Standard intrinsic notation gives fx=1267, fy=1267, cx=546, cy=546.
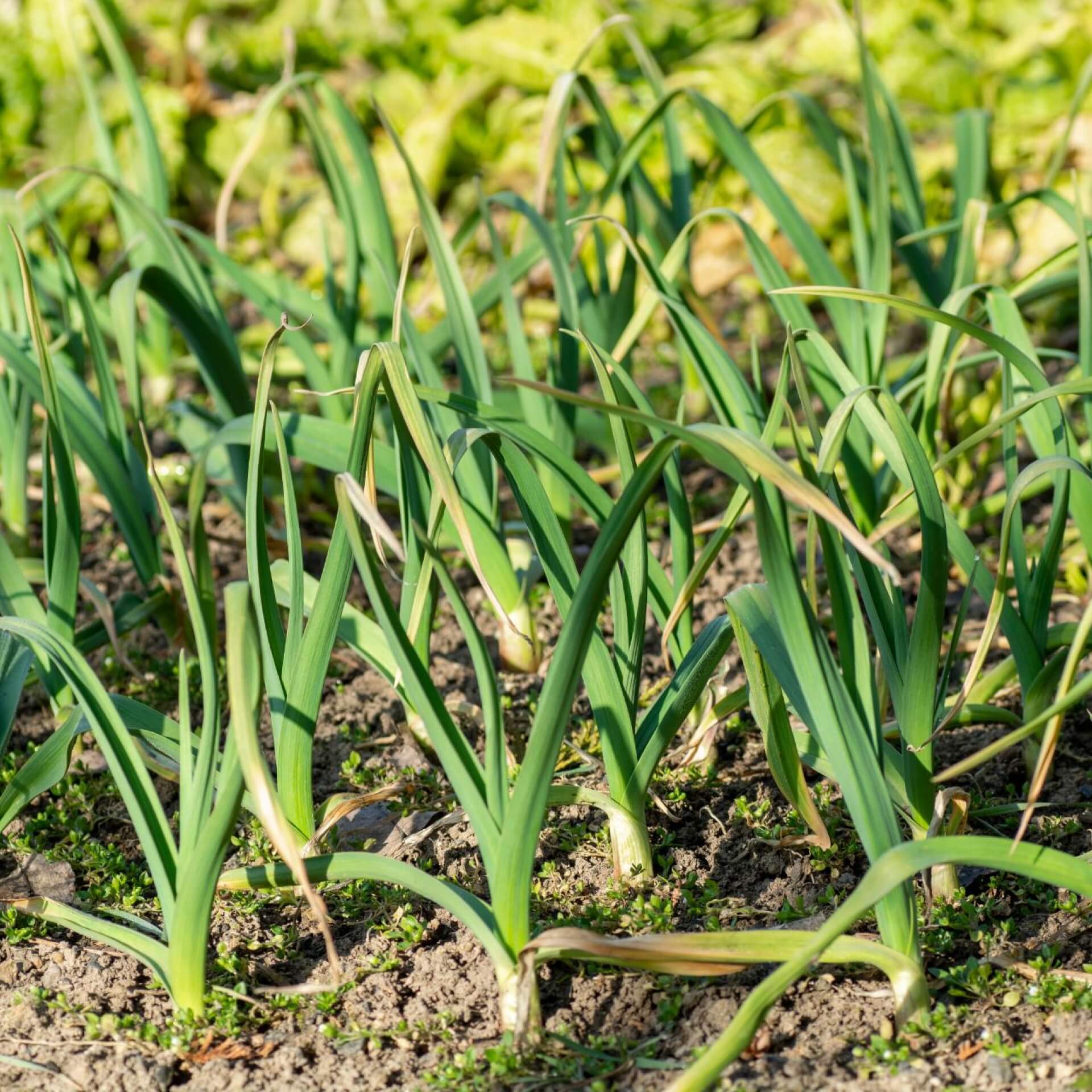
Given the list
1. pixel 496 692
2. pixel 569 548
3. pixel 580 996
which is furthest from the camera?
pixel 569 548

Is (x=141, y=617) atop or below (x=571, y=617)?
below

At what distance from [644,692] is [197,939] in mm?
845

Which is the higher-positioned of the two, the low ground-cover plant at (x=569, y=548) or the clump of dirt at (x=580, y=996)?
the low ground-cover plant at (x=569, y=548)

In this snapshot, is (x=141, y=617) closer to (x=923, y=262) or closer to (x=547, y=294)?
(x=923, y=262)

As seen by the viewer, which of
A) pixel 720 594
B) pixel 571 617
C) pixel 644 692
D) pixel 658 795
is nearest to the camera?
pixel 571 617

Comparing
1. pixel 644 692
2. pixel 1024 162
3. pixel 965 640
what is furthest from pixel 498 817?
pixel 1024 162

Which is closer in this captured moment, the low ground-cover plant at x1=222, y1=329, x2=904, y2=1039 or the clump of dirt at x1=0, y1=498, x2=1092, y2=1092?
the low ground-cover plant at x1=222, y1=329, x2=904, y2=1039

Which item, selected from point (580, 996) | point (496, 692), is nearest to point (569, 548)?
point (496, 692)

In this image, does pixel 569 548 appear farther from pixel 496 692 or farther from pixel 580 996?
pixel 580 996

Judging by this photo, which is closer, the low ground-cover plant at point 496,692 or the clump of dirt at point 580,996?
the low ground-cover plant at point 496,692

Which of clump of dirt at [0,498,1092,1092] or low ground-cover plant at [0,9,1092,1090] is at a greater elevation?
low ground-cover plant at [0,9,1092,1090]

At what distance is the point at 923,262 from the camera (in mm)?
2361

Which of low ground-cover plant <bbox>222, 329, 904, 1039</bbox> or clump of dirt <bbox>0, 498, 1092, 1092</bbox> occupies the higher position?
low ground-cover plant <bbox>222, 329, 904, 1039</bbox>

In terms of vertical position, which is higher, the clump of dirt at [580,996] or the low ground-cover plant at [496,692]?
the low ground-cover plant at [496,692]
